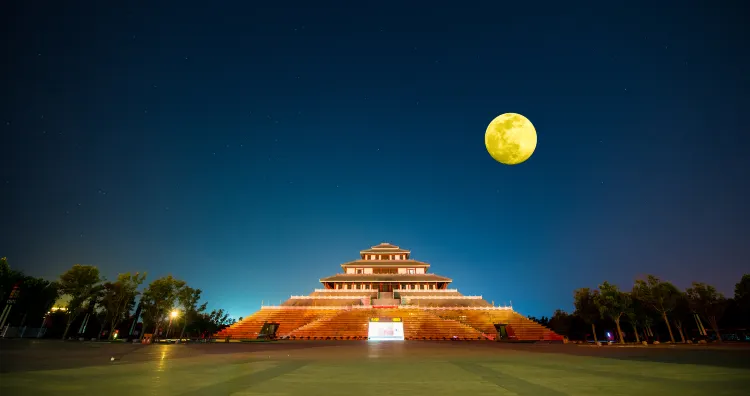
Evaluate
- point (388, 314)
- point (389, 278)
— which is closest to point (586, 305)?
point (388, 314)

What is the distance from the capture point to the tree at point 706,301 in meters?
44.5

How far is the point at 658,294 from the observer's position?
43.4m

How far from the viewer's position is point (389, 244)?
8381cm

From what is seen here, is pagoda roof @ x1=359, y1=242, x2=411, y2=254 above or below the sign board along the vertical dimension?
above

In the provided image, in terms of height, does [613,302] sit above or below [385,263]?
below

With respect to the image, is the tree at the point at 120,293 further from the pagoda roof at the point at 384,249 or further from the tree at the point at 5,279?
the pagoda roof at the point at 384,249

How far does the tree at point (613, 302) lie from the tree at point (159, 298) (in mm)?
56844

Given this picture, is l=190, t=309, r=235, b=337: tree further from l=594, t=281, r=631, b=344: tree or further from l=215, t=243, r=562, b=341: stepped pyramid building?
l=594, t=281, r=631, b=344: tree

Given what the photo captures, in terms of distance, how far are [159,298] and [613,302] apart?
196 feet

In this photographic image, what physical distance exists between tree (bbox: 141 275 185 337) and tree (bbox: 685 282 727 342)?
6974 centimetres

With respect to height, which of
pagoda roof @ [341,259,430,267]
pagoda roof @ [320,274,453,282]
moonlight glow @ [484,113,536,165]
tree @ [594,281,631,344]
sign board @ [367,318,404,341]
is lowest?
sign board @ [367,318,404,341]

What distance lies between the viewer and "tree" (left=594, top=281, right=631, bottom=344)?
4356 centimetres

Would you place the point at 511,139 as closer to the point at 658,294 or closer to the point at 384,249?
the point at 658,294

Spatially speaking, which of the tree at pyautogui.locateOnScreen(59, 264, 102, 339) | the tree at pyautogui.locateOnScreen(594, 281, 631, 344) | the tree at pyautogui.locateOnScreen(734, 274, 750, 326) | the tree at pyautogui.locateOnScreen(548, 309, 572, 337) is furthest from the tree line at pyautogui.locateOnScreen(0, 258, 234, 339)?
the tree at pyautogui.locateOnScreen(734, 274, 750, 326)
